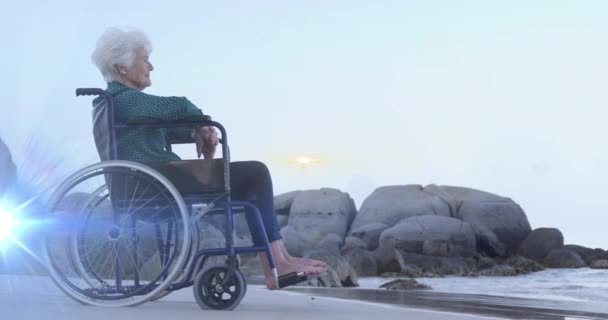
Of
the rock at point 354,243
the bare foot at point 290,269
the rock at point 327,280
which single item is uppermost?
the rock at point 354,243

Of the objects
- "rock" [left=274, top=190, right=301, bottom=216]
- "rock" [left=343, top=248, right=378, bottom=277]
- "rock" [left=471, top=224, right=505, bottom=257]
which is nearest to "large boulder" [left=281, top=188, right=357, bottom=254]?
"rock" [left=274, top=190, right=301, bottom=216]

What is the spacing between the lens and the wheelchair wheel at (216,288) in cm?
354

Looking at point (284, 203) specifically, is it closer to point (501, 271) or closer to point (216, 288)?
point (501, 271)

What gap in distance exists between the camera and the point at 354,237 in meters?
24.1

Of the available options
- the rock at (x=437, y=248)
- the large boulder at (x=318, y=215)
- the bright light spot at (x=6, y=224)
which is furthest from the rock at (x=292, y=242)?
the bright light spot at (x=6, y=224)

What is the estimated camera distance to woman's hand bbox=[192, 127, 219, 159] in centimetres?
360

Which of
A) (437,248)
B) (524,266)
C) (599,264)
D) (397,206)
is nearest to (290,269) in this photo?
(524,266)

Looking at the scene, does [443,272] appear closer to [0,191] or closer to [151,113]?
[0,191]

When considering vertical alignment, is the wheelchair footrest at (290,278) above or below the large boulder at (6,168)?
below

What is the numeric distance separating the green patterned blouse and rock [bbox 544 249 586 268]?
19.6 m

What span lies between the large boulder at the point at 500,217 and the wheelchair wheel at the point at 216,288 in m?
22.2

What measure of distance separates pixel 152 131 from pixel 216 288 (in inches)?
26.8

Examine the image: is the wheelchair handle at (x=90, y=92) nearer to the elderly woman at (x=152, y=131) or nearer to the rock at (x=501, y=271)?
the elderly woman at (x=152, y=131)

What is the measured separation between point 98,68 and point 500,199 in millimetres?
23888
